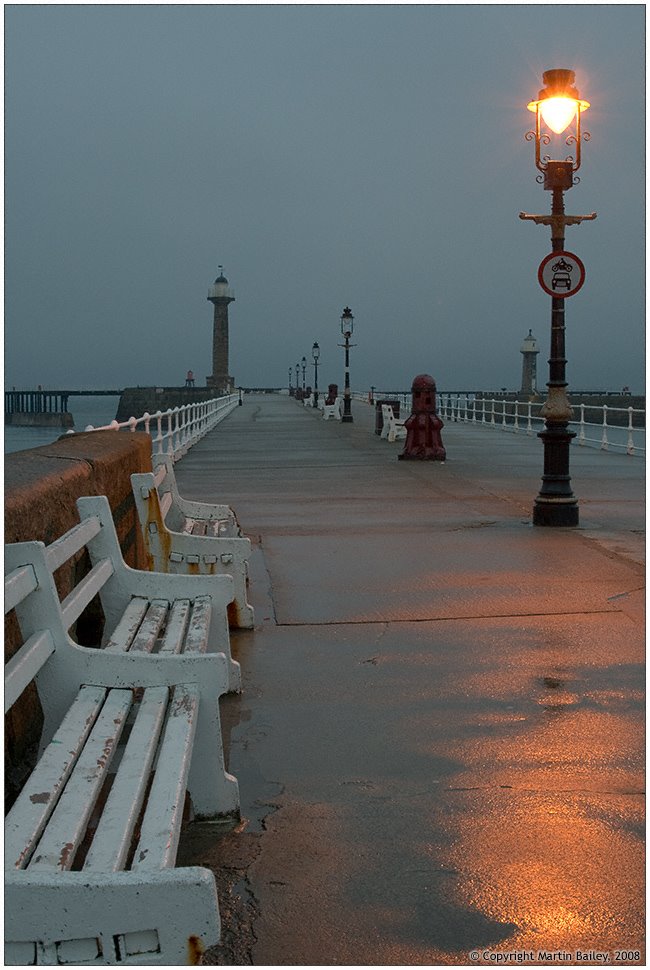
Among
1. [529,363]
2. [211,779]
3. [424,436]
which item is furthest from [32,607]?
[529,363]

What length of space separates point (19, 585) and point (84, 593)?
83 centimetres

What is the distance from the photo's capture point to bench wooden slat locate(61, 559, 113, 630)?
3.35m

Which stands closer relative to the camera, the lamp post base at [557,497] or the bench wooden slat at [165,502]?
the bench wooden slat at [165,502]

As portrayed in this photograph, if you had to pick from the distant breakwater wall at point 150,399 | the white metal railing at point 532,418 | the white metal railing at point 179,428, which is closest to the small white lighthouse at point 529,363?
the white metal railing at point 532,418

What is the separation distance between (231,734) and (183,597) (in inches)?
26.1

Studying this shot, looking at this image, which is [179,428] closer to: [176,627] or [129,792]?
[176,627]

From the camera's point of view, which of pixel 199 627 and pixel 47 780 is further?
pixel 199 627

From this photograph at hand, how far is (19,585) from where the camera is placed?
2.83 metres

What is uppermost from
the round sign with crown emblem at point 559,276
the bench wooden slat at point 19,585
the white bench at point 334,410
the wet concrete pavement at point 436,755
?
the round sign with crown emblem at point 559,276

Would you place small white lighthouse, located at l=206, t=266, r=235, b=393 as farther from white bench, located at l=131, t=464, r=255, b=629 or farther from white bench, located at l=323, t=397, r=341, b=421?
white bench, located at l=131, t=464, r=255, b=629

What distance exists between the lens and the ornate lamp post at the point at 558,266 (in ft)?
31.7

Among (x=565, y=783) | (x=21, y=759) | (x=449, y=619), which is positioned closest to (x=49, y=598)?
(x=21, y=759)

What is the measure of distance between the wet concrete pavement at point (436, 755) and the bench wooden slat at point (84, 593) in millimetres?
762

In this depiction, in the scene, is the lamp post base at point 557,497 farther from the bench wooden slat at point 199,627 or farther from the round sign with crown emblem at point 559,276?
the bench wooden slat at point 199,627
